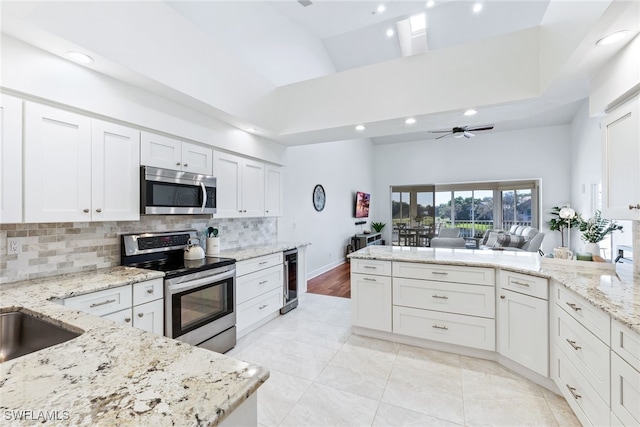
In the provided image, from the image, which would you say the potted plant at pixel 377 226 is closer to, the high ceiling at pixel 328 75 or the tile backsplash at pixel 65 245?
the high ceiling at pixel 328 75

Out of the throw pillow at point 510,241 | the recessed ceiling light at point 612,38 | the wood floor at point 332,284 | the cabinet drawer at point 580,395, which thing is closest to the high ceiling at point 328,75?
the recessed ceiling light at point 612,38

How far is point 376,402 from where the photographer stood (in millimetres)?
1988

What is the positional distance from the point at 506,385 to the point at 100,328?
265cm

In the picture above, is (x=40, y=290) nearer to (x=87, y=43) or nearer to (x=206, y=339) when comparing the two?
(x=206, y=339)

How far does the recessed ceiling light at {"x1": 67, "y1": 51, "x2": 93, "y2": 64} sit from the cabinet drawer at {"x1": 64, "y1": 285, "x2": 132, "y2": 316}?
1.52 m

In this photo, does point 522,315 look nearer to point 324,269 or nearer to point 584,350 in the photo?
point 584,350

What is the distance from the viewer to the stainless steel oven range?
86.7 inches

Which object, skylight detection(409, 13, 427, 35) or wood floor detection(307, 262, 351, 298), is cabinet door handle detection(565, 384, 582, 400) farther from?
skylight detection(409, 13, 427, 35)

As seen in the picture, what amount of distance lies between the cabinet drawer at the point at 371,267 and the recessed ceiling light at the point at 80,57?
269 centimetres

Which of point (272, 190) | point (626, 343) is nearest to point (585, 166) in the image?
point (626, 343)

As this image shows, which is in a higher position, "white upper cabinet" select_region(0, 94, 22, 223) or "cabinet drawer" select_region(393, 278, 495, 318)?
"white upper cabinet" select_region(0, 94, 22, 223)

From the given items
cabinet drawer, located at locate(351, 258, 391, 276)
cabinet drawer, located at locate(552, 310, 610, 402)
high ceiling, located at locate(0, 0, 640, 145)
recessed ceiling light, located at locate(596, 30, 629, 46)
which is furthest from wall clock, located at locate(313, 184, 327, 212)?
recessed ceiling light, located at locate(596, 30, 629, 46)

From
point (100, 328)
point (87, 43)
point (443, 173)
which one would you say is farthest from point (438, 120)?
point (443, 173)

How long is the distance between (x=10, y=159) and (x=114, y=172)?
0.56m
